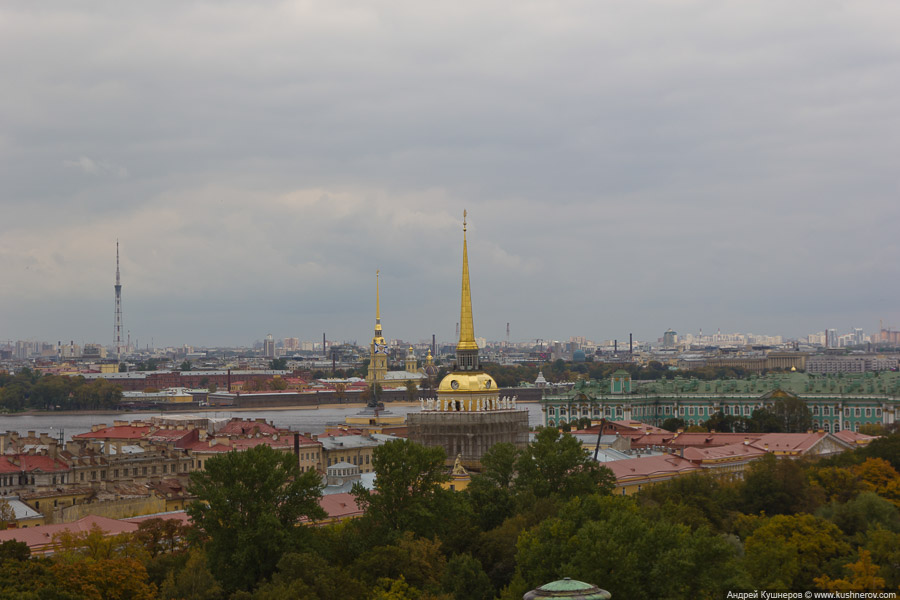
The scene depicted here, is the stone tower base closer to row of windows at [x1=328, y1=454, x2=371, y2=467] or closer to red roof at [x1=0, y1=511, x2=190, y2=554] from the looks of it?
row of windows at [x1=328, y1=454, x2=371, y2=467]

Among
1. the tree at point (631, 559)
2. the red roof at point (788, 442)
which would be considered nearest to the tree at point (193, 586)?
the tree at point (631, 559)

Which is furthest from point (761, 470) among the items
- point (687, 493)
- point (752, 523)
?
point (752, 523)

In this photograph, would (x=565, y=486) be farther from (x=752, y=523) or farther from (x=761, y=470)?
(x=761, y=470)

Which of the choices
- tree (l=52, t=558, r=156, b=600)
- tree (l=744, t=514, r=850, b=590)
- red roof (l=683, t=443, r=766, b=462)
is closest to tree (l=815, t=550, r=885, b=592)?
tree (l=744, t=514, r=850, b=590)

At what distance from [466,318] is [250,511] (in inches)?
1098

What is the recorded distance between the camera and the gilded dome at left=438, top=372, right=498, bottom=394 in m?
48.5

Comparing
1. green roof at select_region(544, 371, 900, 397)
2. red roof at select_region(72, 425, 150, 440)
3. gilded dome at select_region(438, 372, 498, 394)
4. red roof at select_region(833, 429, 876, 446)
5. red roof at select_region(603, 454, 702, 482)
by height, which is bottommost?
red roof at select_region(603, 454, 702, 482)

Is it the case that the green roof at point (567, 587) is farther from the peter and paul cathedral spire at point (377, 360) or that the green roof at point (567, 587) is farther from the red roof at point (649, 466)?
the peter and paul cathedral spire at point (377, 360)

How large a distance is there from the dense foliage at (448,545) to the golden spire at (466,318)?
17.7m

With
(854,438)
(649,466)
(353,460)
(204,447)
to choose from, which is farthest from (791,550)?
(353,460)

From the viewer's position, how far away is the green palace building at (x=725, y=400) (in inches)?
3059

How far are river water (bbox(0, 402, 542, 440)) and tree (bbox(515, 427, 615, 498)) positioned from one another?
57684 mm

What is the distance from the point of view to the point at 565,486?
Answer: 32.1 metres

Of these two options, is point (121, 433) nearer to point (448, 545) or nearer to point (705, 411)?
point (705, 411)
